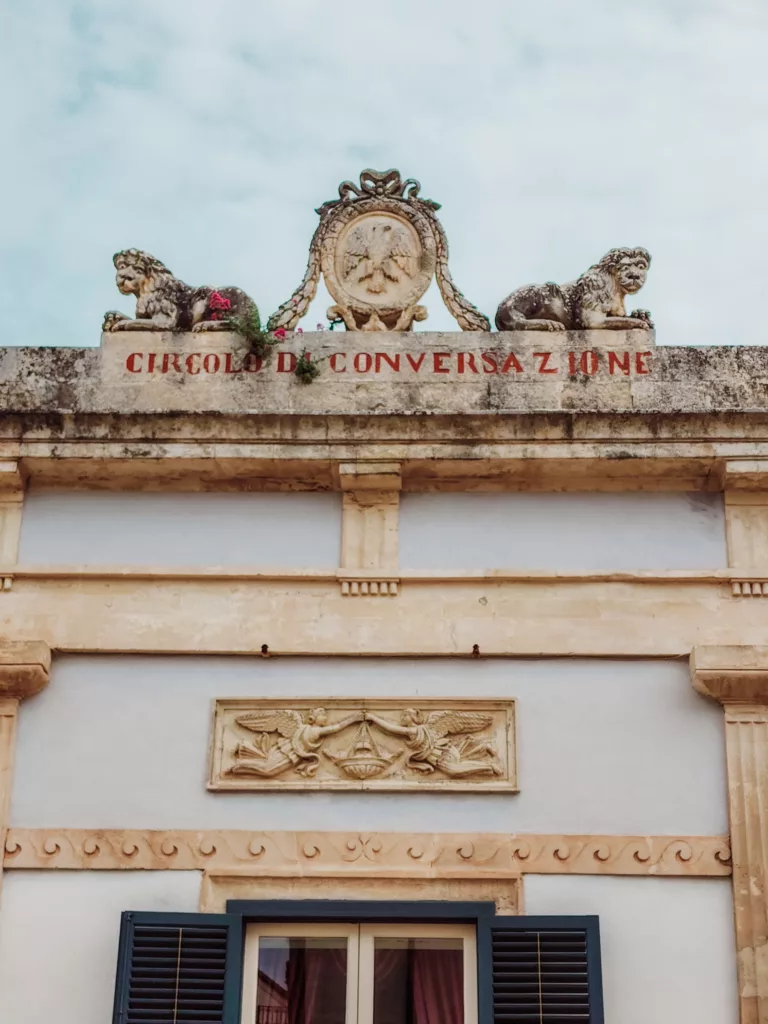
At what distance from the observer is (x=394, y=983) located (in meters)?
9.13

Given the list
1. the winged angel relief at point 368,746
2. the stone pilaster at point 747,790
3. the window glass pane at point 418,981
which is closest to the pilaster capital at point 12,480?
the winged angel relief at point 368,746

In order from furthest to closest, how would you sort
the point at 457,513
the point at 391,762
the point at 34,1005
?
the point at 457,513
the point at 391,762
the point at 34,1005

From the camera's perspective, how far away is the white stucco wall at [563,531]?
10117 mm

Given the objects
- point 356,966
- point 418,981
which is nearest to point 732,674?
point 418,981

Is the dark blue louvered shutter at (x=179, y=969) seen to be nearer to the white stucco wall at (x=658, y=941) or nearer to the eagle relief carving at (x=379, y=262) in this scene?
the white stucco wall at (x=658, y=941)

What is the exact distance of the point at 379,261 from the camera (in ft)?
36.2

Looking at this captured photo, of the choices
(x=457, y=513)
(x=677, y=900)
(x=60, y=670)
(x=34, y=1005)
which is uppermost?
(x=457, y=513)

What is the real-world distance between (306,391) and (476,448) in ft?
4.21

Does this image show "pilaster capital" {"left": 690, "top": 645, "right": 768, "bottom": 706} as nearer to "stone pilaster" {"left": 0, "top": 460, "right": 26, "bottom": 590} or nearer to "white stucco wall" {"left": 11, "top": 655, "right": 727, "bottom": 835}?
"white stucco wall" {"left": 11, "top": 655, "right": 727, "bottom": 835}

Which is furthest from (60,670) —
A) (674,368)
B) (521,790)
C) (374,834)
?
(674,368)

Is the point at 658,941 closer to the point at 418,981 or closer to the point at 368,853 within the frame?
the point at 418,981

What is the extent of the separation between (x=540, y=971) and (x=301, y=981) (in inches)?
55.7

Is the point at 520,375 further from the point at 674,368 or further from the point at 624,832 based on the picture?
the point at 624,832

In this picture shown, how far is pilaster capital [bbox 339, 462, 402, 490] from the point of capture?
10.2 m
